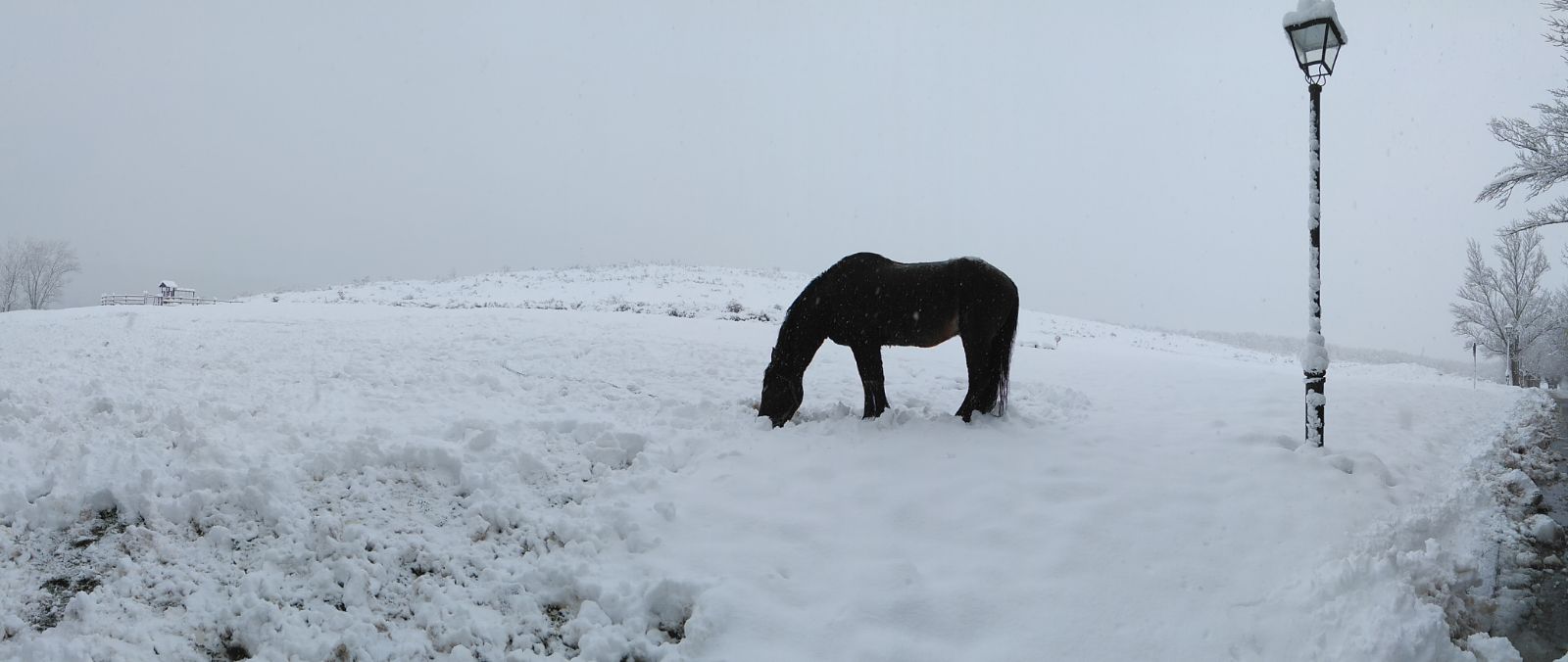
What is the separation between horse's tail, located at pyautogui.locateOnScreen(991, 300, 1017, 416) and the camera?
7.47 meters

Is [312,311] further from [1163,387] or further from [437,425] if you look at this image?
[1163,387]

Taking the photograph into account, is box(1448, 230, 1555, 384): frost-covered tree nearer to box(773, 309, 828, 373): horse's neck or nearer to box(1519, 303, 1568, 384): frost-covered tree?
box(1519, 303, 1568, 384): frost-covered tree

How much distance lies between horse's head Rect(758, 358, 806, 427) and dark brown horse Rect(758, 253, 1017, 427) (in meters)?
0.01

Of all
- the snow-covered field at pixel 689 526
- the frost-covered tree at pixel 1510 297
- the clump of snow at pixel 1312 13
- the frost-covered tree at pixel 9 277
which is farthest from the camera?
the frost-covered tree at pixel 9 277

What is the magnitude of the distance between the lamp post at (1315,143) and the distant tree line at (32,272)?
61.5 meters

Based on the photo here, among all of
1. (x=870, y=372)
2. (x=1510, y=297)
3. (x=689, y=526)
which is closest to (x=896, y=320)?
(x=870, y=372)

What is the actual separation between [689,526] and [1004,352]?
13.2ft

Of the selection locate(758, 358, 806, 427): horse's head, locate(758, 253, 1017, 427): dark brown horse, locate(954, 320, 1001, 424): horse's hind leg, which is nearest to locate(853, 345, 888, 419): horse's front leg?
locate(758, 253, 1017, 427): dark brown horse

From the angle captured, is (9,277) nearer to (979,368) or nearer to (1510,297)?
(979,368)

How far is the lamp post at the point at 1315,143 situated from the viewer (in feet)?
23.1

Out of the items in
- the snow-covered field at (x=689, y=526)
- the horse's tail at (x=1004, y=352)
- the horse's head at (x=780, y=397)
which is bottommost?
the snow-covered field at (x=689, y=526)

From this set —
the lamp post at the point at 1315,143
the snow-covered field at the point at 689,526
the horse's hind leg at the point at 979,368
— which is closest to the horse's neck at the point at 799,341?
the snow-covered field at the point at 689,526

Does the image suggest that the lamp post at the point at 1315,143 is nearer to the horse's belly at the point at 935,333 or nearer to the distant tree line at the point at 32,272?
the horse's belly at the point at 935,333

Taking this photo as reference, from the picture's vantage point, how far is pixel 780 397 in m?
7.59
